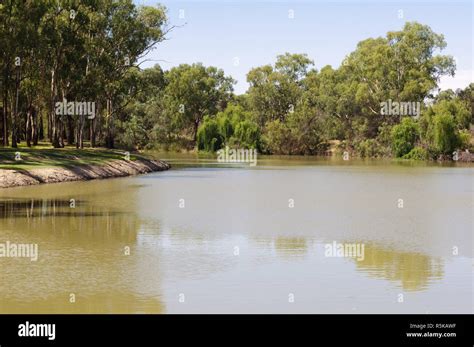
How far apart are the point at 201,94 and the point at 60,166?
111 meters

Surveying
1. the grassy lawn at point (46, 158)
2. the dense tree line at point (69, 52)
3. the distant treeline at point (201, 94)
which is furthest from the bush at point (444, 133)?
the grassy lawn at point (46, 158)

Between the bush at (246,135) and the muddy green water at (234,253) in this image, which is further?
the bush at (246,135)

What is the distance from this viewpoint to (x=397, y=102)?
127m

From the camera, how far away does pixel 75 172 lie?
53.5 m

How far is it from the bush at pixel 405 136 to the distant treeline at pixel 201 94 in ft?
0.56

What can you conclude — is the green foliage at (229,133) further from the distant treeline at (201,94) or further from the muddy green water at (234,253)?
the muddy green water at (234,253)

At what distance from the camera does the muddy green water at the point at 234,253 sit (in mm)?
15430

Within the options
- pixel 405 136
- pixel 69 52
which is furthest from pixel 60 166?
pixel 405 136

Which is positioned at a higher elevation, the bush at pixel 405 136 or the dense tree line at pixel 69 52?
the dense tree line at pixel 69 52

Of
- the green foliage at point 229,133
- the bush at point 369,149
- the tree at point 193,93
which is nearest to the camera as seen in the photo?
the bush at point 369,149

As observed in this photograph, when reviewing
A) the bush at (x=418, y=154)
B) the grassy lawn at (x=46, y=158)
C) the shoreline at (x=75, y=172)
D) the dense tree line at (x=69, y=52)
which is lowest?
the shoreline at (x=75, y=172)

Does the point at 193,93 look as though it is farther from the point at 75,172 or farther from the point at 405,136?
the point at 75,172

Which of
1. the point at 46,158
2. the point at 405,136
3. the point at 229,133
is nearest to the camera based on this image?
the point at 46,158

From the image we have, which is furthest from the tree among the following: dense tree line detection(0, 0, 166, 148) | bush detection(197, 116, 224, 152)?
dense tree line detection(0, 0, 166, 148)
